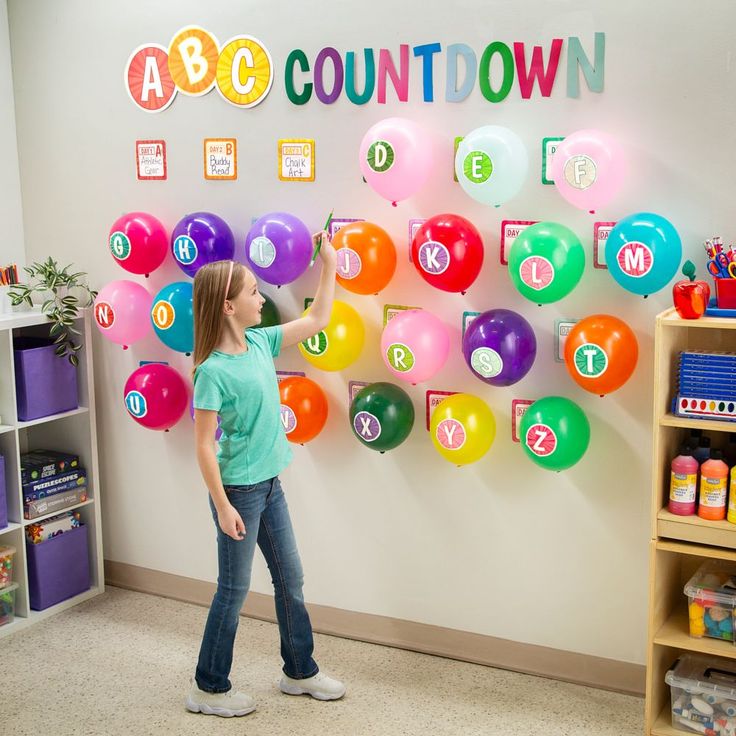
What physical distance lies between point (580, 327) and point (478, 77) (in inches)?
31.5

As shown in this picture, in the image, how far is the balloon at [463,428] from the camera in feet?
9.23

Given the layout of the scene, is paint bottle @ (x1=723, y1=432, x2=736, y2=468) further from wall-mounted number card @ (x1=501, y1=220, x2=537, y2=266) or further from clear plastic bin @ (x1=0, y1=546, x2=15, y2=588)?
clear plastic bin @ (x1=0, y1=546, x2=15, y2=588)

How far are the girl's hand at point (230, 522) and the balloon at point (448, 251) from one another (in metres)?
0.86

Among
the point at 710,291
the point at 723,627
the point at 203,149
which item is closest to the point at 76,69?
the point at 203,149

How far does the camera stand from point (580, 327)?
263 cm

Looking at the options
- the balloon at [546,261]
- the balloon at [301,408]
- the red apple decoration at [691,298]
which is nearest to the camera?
the red apple decoration at [691,298]

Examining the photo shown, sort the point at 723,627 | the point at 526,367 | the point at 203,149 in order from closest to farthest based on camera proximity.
→ 1. the point at 723,627
2. the point at 526,367
3. the point at 203,149

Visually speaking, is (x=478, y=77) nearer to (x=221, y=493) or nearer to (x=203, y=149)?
(x=203, y=149)

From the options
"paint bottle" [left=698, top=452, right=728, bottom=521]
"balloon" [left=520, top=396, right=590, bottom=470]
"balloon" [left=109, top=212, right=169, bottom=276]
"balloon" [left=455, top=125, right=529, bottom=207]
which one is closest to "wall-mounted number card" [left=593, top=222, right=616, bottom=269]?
"balloon" [left=455, top=125, right=529, bottom=207]

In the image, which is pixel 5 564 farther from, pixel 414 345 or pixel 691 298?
pixel 691 298

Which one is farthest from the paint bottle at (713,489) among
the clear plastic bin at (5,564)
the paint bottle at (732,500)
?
the clear plastic bin at (5,564)

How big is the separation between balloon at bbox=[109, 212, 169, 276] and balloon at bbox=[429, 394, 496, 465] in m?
1.15

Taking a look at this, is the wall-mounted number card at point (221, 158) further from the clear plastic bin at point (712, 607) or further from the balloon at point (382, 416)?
the clear plastic bin at point (712, 607)

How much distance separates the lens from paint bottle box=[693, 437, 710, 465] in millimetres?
2527
